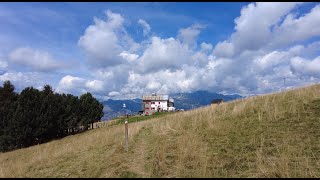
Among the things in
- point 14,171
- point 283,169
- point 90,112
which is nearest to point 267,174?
point 283,169

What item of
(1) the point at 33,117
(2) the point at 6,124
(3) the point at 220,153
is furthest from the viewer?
(2) the point at 6,124

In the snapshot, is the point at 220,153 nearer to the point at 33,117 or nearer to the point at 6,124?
the point at 33,117

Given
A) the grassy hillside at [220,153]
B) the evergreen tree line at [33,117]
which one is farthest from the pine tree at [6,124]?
the grassy hillside at [220,153]

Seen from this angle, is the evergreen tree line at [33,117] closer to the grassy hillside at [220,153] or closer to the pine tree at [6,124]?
the pine tree at [6,124]

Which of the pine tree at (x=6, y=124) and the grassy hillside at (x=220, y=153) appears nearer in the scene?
the grassy hillside at (x=220, y=153)

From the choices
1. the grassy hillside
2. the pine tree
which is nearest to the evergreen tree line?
the pine tree

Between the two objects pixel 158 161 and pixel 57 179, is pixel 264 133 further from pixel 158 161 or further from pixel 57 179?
pixel 57 179

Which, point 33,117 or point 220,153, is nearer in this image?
point 220,153

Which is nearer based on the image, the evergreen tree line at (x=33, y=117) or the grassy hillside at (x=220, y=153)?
the grassy hillside at (x=220, y=153)

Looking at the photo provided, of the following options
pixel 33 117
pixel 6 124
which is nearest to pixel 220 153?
pixel 33 117

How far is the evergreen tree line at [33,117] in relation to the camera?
5153 cm

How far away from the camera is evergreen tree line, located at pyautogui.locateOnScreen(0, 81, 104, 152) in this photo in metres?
51.5

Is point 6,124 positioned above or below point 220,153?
above

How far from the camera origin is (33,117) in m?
53.4
